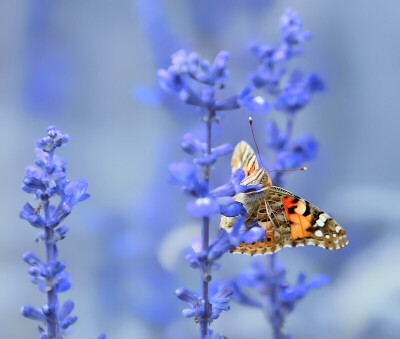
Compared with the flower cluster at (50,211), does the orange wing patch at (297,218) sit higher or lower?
higher

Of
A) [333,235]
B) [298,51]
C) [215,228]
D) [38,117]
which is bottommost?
[333,235]

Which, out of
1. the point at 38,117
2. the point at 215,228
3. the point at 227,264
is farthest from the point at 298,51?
the point at 38,117

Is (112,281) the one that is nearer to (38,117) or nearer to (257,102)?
(38,117)

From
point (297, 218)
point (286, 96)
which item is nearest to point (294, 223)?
point (297, 218)

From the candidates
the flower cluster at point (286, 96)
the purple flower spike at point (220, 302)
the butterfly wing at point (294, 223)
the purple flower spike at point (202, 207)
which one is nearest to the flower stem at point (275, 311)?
the butterfly wing at point (294, 223)

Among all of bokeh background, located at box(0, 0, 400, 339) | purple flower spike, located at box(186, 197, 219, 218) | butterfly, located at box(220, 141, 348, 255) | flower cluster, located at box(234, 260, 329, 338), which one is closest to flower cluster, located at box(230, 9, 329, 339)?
flower cluster, located at box(234, 260, 329, 338)

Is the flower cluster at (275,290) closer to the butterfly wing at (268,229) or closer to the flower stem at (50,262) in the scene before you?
the butterfly wing at (268,229)
